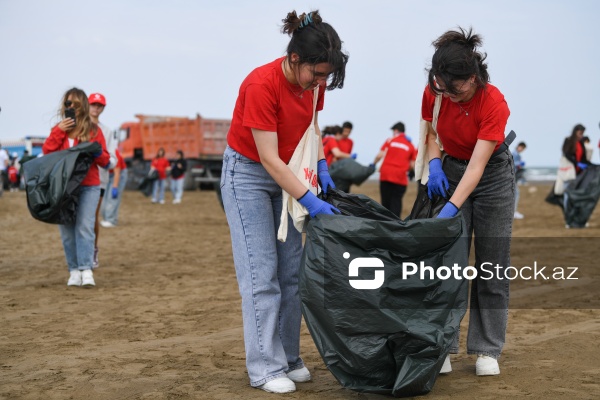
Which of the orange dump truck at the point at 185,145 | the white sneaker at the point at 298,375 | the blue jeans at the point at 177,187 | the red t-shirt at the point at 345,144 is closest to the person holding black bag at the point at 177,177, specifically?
the blue jeans at the point at 177,187

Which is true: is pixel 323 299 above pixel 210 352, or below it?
above

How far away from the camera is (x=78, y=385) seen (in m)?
4.43

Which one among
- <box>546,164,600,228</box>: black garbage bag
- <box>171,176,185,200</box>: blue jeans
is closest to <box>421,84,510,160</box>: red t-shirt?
<box>546,164,600,228</box>: black garbage bag

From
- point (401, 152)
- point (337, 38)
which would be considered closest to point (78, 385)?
point (337, 38)

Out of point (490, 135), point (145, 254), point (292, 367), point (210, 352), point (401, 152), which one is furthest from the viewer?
point (401, 152)

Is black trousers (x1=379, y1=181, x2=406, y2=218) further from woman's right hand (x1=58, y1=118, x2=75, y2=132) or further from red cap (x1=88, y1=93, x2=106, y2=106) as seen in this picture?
woman's right hand (x1=58, y1=118, x2=75, y2=132)

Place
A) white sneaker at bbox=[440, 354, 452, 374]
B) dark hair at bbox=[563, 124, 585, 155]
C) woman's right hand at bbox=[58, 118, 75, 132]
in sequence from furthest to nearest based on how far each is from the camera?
dark hair at bbox=[563, 124, 585, 155] → woman's right hand at bbox=[58, 118, 75, 132] → white sneaker at bbox=[440, 354, 452, 374]

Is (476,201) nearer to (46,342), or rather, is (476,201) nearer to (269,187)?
(269,187)

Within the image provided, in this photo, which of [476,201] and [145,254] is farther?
[145,254]

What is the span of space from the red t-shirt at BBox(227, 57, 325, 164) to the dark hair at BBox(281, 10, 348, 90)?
0.15 meters

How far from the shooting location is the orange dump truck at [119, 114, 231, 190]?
3139 centimetres

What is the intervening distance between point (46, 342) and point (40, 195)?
2.21 metres

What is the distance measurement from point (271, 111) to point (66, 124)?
4048 millimetres

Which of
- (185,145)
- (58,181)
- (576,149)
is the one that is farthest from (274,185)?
(185,145)
